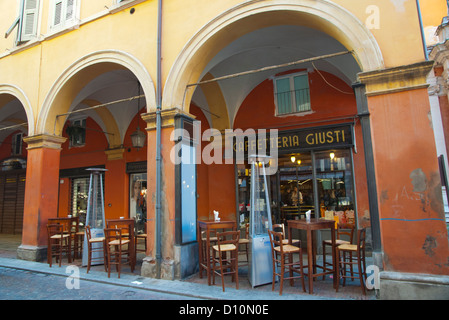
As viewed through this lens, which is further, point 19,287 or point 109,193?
point 109,193

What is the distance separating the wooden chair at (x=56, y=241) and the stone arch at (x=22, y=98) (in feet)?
9.69

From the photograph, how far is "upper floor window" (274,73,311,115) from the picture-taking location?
839 cm

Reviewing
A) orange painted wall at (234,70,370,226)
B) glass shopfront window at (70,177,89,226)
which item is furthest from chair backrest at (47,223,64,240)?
orange painted wall at (234,70,370,226)

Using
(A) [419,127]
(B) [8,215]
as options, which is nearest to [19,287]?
(A) [419,127]

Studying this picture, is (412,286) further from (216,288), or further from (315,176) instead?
(315,176)

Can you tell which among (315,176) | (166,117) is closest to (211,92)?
(166,117)

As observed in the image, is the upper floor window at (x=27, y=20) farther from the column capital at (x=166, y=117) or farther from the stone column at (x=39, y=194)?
the column capital at (x=166, y=117)

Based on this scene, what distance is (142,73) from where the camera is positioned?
260 inches

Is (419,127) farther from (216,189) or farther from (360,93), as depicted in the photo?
(216,189)

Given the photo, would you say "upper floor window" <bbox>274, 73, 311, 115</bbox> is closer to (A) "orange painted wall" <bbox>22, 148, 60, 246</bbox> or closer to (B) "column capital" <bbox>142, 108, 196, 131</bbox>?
(B) "column capital" <bbox>142, 108, 196, 131</bbox>

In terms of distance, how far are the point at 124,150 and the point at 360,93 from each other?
358 inches

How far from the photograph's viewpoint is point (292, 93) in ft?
28.1

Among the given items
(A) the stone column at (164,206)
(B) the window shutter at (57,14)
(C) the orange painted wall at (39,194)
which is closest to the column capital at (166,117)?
(A) the stone column at (164,206)

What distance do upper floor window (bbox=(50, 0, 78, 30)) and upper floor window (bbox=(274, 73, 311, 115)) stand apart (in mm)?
6154
